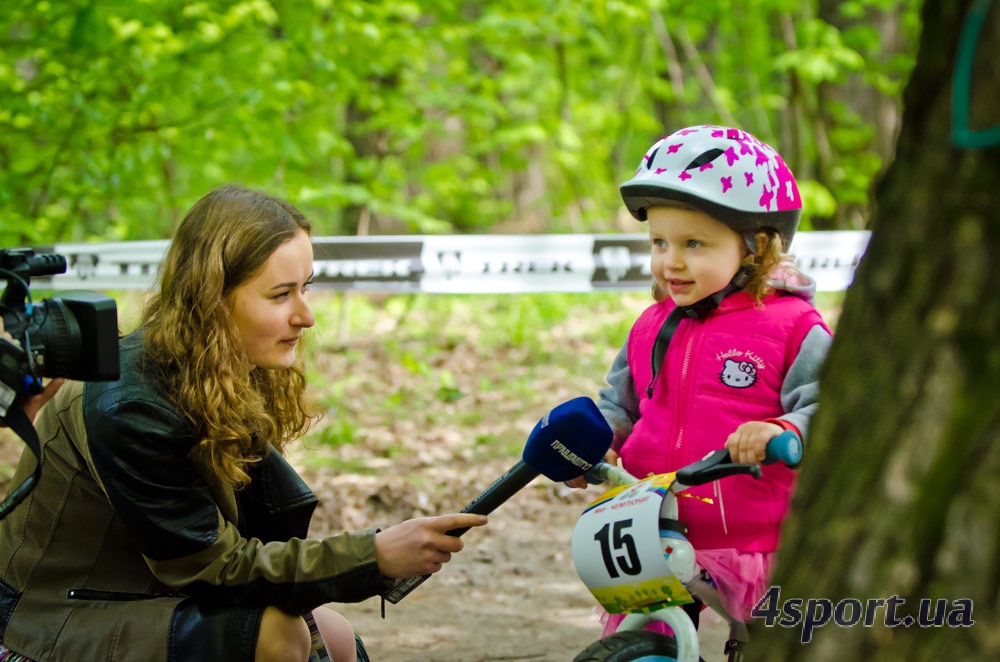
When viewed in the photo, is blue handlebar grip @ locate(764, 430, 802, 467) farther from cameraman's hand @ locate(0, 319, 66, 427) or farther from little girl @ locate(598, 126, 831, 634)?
cameraman's hand @ locate(0, 319, 66, 427)

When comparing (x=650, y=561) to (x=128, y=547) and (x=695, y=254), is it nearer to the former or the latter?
(x=695, y=254)

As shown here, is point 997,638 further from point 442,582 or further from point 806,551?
point 442,582

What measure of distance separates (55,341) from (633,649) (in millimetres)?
1419

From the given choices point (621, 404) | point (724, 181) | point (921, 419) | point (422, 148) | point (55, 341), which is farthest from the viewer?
point (422, 148)

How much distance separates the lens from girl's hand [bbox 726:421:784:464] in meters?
2.26

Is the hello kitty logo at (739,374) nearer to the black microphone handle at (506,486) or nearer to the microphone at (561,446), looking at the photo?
the microphone at (561,446)

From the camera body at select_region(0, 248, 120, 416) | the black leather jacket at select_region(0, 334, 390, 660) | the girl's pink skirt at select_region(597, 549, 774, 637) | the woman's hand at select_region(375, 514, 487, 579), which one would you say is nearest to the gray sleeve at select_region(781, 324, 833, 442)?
the girl's pink skirt at select_region(597, 549, 774, 637)

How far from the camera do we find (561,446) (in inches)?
95.8

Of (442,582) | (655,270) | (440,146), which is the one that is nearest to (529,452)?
(655,270)

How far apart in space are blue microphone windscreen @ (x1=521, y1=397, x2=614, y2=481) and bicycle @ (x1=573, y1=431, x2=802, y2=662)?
0.12 m

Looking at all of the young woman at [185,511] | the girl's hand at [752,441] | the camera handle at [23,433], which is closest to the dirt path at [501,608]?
the young woman at [185,511]

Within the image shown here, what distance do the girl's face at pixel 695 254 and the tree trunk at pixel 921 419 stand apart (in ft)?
3.82

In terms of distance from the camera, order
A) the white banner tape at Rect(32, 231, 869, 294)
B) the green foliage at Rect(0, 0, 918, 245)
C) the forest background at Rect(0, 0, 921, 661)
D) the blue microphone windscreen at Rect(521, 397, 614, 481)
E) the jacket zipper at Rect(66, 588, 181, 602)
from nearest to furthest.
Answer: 1. the blue microphone windscreen at Rect(521, 397, 614, 481)
2. the jacket zipper at Rect(66, 588, 181, 602)
3. the forest background at Rect(0, 0, 921, 661)
4. the green foliage at Rect(0, 0, 918, 245)
5. the white banner tape at Rect(32, 231, 869, 294)

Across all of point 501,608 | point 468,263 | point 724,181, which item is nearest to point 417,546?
point 724,181
